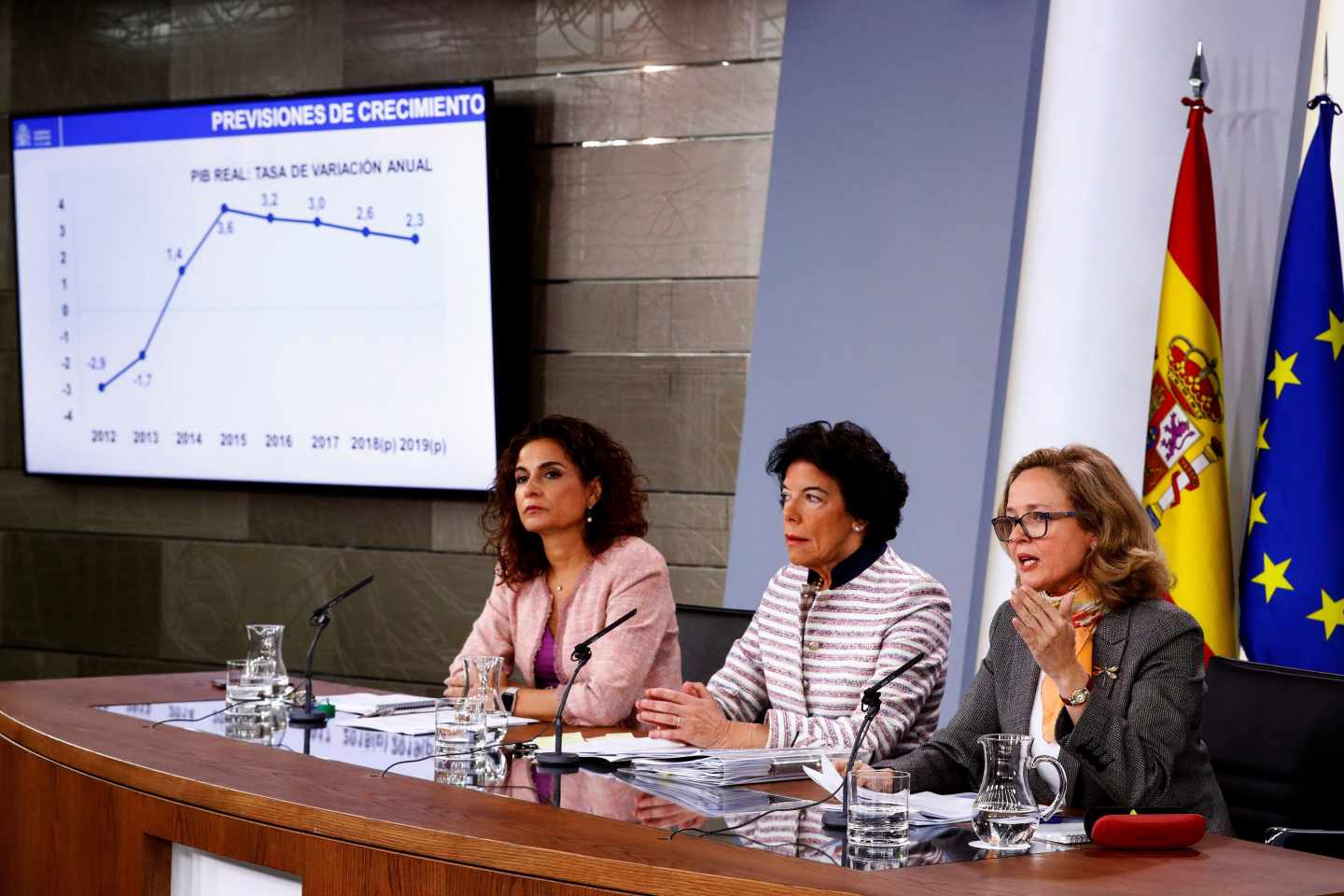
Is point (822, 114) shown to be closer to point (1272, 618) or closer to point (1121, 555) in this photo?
point (1272, 618)

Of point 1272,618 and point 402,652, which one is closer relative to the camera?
point 1272,618

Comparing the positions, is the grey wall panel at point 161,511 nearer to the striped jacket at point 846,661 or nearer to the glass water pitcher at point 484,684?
the striped jacket at point 846,661

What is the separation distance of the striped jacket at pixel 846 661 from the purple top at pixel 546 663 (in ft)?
1.29

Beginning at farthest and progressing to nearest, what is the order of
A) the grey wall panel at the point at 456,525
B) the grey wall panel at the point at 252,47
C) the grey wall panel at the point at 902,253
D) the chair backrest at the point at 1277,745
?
the grey wall panel at the point at 252,47 < the grey wall panel at the point at 456,525 < the grey wall panel at the point at 902,253 < the chair backrest at the point at 1277,745

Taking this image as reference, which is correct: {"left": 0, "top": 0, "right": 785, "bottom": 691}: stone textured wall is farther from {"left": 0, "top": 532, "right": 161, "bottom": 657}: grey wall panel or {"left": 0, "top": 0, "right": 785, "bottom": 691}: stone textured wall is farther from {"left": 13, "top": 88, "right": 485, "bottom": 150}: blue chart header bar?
{"left": 13, "top": 88, "right": 485, "bottom": 150}: blue chart header bar

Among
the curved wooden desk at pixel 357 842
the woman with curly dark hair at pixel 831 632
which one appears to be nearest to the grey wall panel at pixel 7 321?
the curved wooden desk at pixel 357 842

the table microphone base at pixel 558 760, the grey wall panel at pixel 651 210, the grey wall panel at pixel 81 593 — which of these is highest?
the grey wall panel at pixel 651 210

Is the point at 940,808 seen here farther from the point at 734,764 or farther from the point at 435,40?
the point at 435,40

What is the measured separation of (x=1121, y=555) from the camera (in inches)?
92.4

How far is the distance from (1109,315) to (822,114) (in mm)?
905

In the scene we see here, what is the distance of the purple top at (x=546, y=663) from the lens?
3.21 meters

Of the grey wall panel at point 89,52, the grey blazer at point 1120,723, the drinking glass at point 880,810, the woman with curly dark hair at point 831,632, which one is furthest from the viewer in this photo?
the grey wall panel at point 89,52

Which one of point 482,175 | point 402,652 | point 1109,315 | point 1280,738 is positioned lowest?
point 402,652

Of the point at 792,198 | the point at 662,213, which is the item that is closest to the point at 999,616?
the point at 792,198
